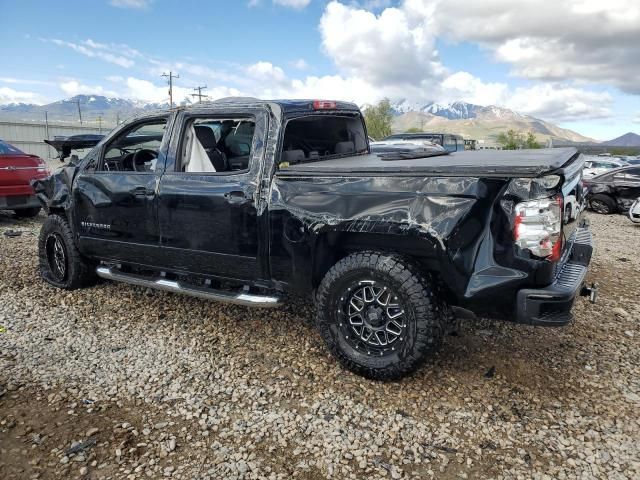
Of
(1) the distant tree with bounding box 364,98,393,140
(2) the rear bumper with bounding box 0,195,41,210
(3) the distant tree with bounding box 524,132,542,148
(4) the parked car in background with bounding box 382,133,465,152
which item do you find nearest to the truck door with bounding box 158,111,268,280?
(2) the rear bumper with bounding box 0,195,41,210

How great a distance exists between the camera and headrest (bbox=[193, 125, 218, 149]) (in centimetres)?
427

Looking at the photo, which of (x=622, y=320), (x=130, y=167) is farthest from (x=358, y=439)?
→ (x=130, y=167)

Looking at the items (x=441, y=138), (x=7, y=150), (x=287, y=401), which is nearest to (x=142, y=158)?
(x=287, y=401)

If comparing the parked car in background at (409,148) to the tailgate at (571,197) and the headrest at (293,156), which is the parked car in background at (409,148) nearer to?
the headrest at (293,156)

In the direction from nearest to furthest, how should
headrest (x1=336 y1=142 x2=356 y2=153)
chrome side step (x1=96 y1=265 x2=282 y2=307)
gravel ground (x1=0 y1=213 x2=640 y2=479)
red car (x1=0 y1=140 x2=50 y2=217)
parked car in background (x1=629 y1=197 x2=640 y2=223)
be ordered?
gravel ground (x1=0 y1=213 x2=640 y2=479)
chrome side step (x1=96 y1=265 x2=282 y2=307)
headrest (x1=336 y1=142 x2=356 y2=153)
red car (x1=0 y1=140 x2=50 y2=217)
parked car in background (x1=629 y1=197 x2=640 y2=223)

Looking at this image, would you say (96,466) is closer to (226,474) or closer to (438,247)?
(226,474)

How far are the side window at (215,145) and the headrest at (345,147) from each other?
91cm

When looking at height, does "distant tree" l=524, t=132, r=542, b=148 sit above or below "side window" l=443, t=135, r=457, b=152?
above

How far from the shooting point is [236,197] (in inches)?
146

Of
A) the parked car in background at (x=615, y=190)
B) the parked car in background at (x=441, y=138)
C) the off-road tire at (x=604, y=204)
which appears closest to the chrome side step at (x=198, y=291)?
the parked car in background at (x=615, y=190)

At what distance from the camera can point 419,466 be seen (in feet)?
8.36

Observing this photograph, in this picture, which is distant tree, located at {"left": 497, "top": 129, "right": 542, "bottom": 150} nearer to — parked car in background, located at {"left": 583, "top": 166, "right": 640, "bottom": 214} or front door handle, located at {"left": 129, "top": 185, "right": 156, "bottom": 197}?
parked car in background, located at {"left": 583, "top": 166, "right": 640, "bottom": 214}

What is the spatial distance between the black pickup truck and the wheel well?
0.01m

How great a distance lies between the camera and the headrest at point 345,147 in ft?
15.6
